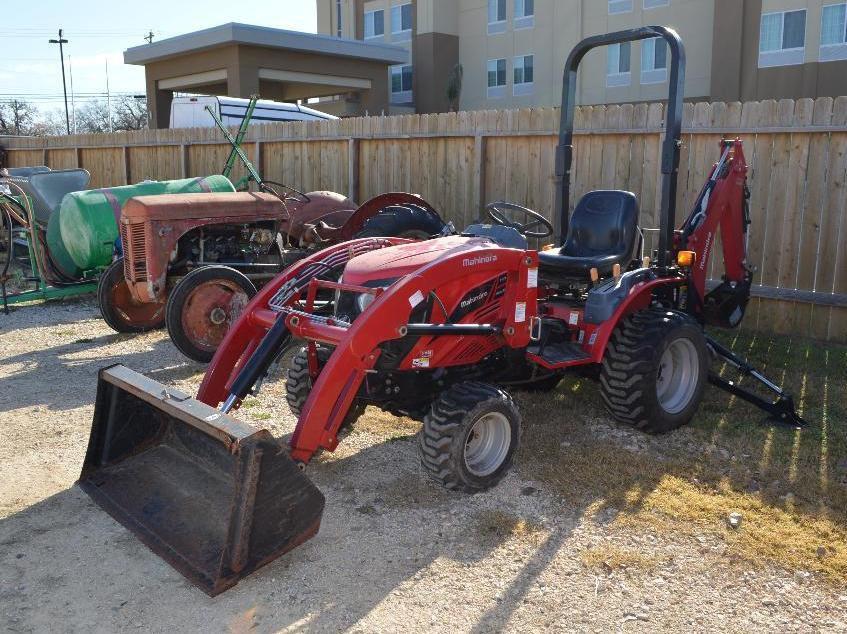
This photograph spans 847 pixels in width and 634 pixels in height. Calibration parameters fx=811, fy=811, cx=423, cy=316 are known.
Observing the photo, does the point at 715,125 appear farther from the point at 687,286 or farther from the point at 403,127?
the point at 403,127

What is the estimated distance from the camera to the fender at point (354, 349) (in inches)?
138

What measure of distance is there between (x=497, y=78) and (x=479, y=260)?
29173mm

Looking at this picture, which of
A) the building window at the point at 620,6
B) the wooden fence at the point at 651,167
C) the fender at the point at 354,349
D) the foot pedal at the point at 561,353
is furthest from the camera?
the building window at the point at 620,6

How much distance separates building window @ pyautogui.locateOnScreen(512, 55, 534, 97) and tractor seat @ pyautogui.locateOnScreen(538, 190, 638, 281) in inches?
1045

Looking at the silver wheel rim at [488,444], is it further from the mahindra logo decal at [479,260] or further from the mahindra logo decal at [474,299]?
the mahindra logo decal at [479,260]

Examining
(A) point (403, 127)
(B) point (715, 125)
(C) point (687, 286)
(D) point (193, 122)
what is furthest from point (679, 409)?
(D) point (193, 122)

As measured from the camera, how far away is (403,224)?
669 centimetres

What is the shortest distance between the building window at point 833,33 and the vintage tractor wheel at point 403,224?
20.1 meters

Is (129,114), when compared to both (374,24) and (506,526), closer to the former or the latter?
(374,24)

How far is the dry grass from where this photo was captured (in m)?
3.65

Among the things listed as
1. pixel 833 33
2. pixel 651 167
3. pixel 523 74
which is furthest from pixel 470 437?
pixel 523 74

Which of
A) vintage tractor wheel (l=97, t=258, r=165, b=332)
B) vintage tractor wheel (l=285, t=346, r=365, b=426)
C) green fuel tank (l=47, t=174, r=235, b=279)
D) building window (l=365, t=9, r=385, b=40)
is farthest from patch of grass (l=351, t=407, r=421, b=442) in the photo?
building window (l=365, t=9, r=385, b=40)

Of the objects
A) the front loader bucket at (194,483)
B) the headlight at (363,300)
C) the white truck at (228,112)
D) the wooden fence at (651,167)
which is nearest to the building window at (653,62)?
the white truck at (228,112)

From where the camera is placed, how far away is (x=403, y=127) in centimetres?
985
